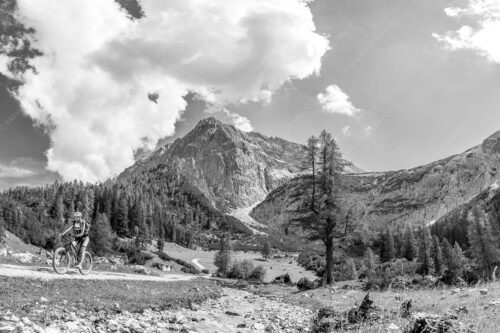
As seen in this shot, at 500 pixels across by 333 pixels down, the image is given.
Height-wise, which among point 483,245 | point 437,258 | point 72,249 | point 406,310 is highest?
point 483,245

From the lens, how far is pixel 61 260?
59.2 ft

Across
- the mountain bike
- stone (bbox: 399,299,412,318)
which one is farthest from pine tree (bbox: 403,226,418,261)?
stone (bbox: 399,299,412,318)

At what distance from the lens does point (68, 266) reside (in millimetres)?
17625

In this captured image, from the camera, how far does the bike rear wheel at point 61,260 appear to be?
17.2 metres

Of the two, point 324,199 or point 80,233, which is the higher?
point 324,199

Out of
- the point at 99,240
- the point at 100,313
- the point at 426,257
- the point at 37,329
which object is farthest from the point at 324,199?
Answer: the point at 426,257

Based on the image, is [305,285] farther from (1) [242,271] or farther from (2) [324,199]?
(1) [242,271]

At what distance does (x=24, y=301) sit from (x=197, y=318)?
5.78 meters

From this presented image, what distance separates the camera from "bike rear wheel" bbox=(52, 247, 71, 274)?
56.4ft

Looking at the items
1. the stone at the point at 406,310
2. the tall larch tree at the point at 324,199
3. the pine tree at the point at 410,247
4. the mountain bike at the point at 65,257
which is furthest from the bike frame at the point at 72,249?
the pine tree at the point at 410,247

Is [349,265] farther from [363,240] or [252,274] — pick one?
[363,240]

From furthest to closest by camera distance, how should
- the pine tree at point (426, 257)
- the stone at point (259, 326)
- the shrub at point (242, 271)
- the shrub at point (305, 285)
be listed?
the pine tree at point (426, 257) < the shrub at point (242, 271) < the shrub at point (305, 285) < the stone at point (259, 326)

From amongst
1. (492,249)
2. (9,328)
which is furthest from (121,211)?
(9,328)

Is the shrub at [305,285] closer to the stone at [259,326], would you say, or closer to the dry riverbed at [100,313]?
the dry riverbed at [100,313]
